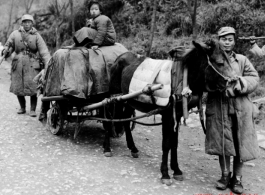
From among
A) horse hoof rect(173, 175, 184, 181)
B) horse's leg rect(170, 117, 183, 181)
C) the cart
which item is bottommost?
horse hoof rect(173, 175, 184, 181)

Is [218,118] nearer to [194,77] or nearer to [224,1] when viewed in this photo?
[194,77]

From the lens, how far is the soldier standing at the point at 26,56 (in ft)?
24.7

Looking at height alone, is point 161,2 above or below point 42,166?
above

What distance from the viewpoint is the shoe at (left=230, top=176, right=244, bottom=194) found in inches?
165

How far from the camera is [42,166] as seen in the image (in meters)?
4.71

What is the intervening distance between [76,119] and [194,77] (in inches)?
103

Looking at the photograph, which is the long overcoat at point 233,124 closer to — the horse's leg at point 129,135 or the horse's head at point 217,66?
the horse's head at point 217,66

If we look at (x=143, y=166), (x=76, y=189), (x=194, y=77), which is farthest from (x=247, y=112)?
(x=76, y=189)

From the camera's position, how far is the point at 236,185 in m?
4.23

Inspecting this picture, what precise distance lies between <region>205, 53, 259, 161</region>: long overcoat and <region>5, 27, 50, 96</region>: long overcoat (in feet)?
15.4

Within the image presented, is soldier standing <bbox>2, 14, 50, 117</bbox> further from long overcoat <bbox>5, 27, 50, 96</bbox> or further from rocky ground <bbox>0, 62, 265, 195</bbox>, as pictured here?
rocky ground <bbox>0, 62, 265, 195</bbox>

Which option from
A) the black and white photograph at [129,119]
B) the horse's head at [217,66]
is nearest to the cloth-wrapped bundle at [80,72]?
the black and white photograph at [129,119]

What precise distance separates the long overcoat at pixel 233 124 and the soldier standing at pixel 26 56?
184 inches

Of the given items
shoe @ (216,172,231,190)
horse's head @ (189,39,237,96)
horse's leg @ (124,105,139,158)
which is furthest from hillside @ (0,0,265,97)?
horse's head @ (189,39,237,96)
